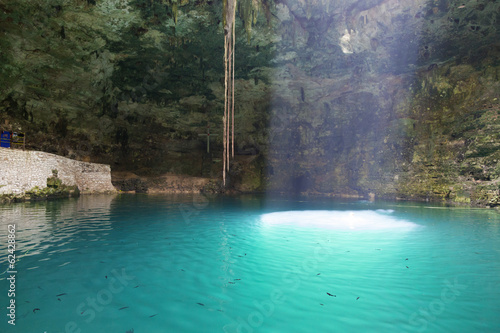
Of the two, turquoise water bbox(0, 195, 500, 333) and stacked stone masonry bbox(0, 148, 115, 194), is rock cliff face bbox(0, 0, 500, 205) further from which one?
→ turquoise water bbox(0, 195, 500, 333)

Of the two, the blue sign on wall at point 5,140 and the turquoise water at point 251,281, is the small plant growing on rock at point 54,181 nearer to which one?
the blue sign on wall at point 5,140

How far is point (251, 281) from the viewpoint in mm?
3777

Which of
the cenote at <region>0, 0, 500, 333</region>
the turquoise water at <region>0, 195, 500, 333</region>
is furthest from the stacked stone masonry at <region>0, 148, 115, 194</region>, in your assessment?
the turquoise water at <region>0, 195, 500, 333</region>

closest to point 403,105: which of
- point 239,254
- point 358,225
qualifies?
point 358,225

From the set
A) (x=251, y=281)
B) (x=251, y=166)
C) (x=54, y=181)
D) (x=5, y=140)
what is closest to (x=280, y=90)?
(x=251, y=166)

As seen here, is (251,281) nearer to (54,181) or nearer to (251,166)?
(54,181)

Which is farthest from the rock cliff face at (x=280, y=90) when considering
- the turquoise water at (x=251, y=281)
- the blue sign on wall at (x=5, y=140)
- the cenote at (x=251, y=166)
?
the turquoise water at (x=251, y=281)

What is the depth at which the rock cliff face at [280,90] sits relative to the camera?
14.2 metres

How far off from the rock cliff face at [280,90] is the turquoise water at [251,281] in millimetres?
11217

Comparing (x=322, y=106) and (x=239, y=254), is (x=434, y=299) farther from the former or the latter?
(x=322, y=106)

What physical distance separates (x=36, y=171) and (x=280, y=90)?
17.2 metres

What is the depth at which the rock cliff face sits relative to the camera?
46.6 ft

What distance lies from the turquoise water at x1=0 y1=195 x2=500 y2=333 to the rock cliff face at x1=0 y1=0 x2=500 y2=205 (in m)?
11.2

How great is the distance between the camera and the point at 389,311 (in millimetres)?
2953
